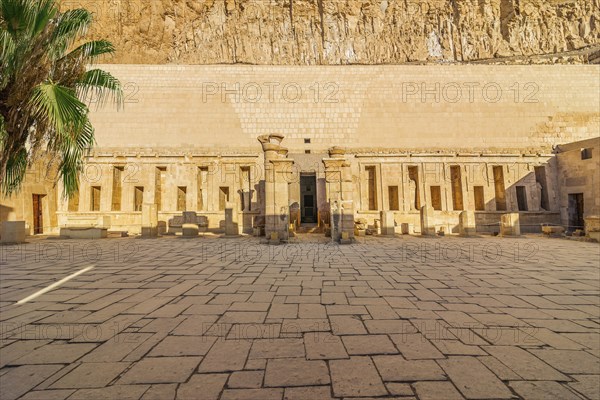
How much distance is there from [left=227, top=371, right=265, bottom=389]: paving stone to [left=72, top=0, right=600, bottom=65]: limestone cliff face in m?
28.3

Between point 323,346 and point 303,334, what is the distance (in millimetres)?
301

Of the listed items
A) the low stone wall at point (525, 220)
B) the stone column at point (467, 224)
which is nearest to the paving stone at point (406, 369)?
the stone column at point (467, 224)

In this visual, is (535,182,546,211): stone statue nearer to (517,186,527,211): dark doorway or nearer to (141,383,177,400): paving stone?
(517,186,527,211): dark doorway

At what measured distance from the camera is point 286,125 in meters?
17.3

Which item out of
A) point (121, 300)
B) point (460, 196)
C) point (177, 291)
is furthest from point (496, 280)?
point (460, 196)

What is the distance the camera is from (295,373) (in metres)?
2.04

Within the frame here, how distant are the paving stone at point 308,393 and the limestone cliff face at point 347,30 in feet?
93.4

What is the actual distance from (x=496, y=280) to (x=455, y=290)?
123cm

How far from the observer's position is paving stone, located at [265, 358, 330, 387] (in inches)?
75.7

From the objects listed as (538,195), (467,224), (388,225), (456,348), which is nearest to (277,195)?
(388,225)

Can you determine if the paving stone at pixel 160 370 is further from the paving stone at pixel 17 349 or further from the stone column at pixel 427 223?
the stone column at pixel 427 223

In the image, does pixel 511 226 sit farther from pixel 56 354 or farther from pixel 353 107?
pixel 56 354

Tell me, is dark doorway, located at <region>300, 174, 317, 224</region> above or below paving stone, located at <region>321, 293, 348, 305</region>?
above

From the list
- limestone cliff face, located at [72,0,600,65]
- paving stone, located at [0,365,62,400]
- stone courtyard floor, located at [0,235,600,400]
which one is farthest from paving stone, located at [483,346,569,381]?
limestone cliff face, located at [72,0,600,65]
